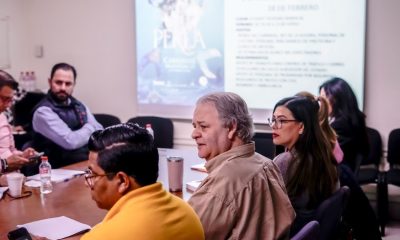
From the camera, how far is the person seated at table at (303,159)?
99.1 inches

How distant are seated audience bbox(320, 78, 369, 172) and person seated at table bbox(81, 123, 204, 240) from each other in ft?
9.05

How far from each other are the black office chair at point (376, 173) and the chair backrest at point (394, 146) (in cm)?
10

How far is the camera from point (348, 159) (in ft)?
13.3

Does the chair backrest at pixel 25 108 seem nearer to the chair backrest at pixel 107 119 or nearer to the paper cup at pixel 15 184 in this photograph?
the chair backrest at pixel 107 119

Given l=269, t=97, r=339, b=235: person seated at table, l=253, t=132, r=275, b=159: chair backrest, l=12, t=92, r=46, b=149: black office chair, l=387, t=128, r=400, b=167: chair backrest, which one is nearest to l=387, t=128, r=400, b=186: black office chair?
l=387, t=128, r=400, b=167: chair backrest

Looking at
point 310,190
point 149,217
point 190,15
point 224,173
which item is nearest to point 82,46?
point 190,15

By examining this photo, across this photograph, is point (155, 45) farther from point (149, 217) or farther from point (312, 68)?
point (149, 217)

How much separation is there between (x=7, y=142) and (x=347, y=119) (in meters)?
2.54

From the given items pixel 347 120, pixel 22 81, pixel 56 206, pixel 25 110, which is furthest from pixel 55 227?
pixel 22 81

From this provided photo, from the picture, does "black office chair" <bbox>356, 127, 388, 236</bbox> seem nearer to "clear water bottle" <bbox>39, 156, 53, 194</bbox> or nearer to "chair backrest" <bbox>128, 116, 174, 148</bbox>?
"chair backrest" <bbox>128, 116, 174, 148</bbox>

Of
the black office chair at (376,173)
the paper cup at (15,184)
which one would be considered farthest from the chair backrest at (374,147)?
the paper cup at (15,184)

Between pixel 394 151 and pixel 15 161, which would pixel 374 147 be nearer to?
pixel 394 151

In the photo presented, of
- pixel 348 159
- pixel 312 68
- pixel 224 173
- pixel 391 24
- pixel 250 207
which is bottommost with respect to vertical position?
pixel 348 159

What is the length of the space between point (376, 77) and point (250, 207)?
114 inches
